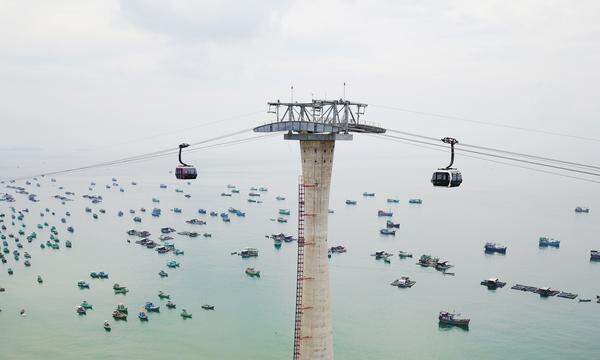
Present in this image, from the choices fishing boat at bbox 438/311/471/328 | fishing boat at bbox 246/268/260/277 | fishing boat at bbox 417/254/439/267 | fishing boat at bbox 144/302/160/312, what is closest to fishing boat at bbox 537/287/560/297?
fishing boat at bbox 438/311/471/328

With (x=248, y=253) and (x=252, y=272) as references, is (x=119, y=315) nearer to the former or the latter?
(x=252, y=272)

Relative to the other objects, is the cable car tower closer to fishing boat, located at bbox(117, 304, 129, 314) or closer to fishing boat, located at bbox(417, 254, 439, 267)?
fishing boat, located at bbox(117, 304, 129, 314)

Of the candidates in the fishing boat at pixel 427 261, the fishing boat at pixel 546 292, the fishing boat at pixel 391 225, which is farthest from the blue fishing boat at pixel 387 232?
the fishing boat at pixel 546 292

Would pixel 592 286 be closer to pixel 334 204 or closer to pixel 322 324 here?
Answer: pixel 322 324

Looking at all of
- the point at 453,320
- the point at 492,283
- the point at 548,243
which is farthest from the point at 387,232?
the point at 453,320

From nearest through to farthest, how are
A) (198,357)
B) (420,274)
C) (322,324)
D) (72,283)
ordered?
(322,324), (198,357), (72,283), (420,274)

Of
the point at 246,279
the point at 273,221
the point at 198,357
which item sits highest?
the point at 273,221

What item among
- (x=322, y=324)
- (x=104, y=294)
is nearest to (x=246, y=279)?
(x=104, y=294)
